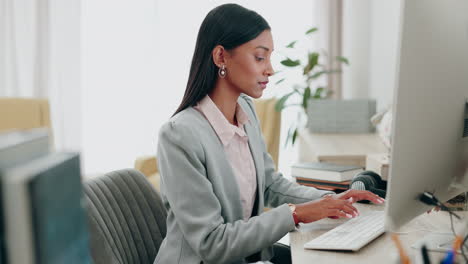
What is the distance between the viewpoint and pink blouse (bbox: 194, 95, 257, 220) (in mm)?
1316

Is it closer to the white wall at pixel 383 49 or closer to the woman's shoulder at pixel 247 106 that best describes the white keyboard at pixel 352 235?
the woman's shoulder at pixel 247 106

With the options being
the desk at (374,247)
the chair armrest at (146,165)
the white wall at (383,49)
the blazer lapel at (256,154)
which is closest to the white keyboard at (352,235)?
the desk at (374,247)

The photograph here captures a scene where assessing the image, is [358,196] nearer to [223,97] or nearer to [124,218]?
[223,97]

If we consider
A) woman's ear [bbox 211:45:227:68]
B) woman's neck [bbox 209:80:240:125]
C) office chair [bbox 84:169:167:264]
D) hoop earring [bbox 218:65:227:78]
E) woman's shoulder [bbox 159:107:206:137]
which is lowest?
office chair [bbox 84:169:167:264]

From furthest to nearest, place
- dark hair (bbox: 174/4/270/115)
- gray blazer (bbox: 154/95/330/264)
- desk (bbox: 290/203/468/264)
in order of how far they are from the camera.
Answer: dark hair (bbox: 174/4/270/115), gray blazer (bbox: 154/95/330/264), desk (bbox: 290/203/468/264)

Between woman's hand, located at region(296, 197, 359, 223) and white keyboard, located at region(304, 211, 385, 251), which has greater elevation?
woman's hand, located at region(296, 197, 359, 223)

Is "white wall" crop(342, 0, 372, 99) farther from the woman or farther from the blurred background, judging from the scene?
the woman

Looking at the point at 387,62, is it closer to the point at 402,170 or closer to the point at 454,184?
the point at 454,184

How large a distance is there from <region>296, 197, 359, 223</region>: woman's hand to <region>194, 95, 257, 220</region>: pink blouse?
21 cm

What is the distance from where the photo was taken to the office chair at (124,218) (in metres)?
1.21

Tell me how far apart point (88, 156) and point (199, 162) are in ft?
11.1

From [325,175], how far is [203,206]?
619 millimetres

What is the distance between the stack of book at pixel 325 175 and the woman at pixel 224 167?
177 millimetres

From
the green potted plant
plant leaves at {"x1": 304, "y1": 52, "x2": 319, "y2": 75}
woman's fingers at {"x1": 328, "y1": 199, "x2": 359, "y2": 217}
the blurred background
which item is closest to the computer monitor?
woman's fingers at {"x1": 328, "y1": 199, "x2": 359, "y2": 217}
